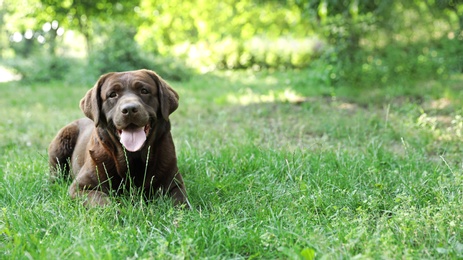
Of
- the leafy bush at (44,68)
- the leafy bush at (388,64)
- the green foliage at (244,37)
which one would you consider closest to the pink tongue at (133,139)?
the leafy bush at (388,64)

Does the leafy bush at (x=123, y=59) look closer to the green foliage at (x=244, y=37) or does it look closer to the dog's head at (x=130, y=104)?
the green foliage at (x=244, y=37)

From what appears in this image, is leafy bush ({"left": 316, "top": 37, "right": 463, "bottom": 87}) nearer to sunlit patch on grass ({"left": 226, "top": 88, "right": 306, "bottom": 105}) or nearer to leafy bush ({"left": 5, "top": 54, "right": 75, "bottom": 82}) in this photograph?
sunlit patch on grass ({"left": 226, "top": 88, "right": 306, "bottom": 105})

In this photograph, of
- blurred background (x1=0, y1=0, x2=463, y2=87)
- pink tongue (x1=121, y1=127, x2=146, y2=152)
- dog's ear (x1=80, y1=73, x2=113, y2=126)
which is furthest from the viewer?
Answer: blurred background (x1=0, y1=0, x2=463, y2=87)

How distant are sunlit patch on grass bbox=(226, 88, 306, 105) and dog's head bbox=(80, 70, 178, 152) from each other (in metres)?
5.36

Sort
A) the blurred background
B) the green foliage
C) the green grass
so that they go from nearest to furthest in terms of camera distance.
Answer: the green grass
the blurred background
the green foliage

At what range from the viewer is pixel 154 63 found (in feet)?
49.3

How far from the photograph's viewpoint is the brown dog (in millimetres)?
3570

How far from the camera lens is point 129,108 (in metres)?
3.38

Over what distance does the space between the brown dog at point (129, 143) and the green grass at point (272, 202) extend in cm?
19

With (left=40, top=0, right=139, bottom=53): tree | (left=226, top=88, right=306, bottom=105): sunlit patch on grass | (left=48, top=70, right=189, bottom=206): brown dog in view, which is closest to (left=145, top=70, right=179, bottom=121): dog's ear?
(left=48, top=70, right=189, bottom=206): brown dog

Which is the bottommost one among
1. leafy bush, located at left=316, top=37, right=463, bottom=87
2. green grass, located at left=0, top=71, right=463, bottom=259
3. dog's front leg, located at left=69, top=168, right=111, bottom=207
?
leafy bush, located at left=316, top=37, right=463, bottom=87

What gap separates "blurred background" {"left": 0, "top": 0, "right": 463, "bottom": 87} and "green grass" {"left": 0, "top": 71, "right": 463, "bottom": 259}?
346cm

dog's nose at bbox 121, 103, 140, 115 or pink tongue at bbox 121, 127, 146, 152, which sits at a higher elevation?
dog's nose at bbox 121, 103, 140, 115

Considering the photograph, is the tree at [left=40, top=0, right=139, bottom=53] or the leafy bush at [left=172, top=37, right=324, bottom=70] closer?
the tree at [left=40, top=0, right=139, bottom=53]
